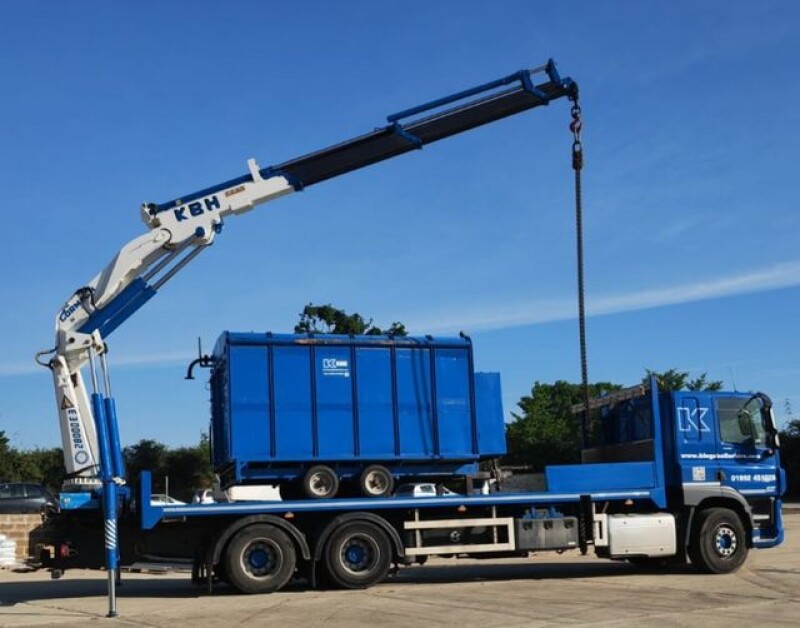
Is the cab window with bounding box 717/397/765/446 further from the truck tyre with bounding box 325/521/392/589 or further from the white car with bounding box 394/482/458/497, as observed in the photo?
the truck tyre with bounding box 325/521/392/589

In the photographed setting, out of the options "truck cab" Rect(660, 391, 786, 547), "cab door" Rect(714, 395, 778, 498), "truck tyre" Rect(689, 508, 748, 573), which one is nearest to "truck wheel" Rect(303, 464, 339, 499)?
"truck cab" Rect(660, 391, 786, 547)

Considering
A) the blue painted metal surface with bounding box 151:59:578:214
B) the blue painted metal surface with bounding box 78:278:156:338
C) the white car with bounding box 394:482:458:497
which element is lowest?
the white car with bounding box 394:482:458:497

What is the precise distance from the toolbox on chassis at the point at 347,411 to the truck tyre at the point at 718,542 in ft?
12.2

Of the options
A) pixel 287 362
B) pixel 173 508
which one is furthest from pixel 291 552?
pixel 287 362

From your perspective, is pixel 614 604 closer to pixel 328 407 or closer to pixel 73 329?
pixel 328 407

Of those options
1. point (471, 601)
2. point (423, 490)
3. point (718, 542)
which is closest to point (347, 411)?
point (423, 490)

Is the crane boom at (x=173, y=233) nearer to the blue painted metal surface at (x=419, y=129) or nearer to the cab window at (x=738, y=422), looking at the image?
the blue painted metal surface at (x=419, y=129)

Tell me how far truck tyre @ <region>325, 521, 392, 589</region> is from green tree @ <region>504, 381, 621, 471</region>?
2263 centimetres

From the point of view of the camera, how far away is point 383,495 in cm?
1602

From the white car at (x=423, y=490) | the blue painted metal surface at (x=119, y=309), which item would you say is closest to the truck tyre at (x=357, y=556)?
the white car at (x=423, y=490)

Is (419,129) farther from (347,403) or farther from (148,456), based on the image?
(148,456)

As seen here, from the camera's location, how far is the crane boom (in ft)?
48.7

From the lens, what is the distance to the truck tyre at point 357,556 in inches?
601

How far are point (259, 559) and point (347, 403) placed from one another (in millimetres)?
2916
